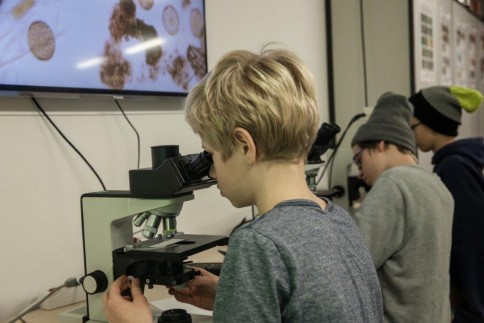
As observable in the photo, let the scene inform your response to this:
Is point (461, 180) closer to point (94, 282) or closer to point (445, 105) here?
point (445, 105)

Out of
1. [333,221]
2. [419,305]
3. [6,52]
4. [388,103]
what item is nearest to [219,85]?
[333,221]

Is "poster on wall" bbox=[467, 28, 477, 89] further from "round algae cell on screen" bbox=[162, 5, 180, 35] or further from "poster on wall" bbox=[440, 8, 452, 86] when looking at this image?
"round algae cell on screen" bbox=[162, 5, 180, 35]

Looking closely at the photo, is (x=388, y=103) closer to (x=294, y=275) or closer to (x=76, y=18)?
(x=76, y=18)

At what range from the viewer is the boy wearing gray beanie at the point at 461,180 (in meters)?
2.09

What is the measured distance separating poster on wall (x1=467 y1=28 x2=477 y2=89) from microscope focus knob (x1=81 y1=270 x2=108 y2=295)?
427 cm

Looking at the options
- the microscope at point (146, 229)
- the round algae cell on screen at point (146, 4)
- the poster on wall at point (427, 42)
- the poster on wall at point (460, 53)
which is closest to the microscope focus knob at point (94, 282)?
the microscope at point (146, 229)

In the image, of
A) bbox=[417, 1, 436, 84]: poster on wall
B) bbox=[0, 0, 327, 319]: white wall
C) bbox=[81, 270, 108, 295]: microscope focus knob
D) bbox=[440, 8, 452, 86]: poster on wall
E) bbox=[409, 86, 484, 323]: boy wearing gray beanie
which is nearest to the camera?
bbox=[81, 270, 108, 295]: microscope focus knob

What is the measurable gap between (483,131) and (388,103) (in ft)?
12.1

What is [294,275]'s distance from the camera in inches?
30.8

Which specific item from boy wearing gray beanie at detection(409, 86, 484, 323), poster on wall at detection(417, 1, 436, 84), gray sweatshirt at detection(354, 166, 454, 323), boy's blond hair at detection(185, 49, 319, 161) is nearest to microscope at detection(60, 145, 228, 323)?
boy's blond hair at detection(185, 49, 319, 161)

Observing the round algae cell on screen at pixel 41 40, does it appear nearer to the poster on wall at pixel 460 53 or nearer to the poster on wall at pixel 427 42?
the poster on wall at pixel 427 42

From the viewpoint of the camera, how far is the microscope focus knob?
3.74ft

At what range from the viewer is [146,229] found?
1.13 meters

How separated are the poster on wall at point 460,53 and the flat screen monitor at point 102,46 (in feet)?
8.88
